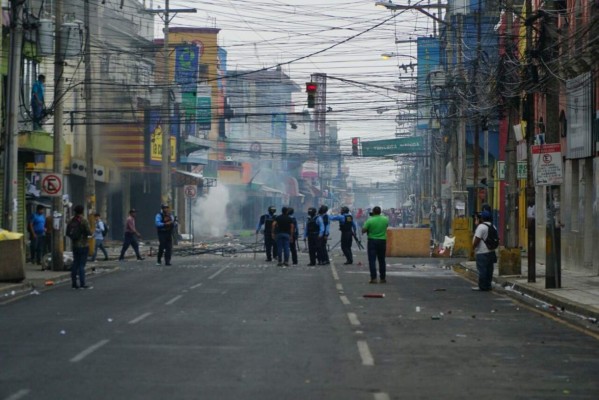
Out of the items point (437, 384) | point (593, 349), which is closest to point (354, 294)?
point (593, 349)

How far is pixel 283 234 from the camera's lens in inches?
1485

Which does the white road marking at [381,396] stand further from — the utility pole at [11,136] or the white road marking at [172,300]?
the utility pole at [11,136]

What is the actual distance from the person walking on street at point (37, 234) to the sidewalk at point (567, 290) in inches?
548

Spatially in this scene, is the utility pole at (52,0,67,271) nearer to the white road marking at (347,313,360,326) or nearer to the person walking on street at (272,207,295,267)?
the person walking on street at (272,207,295,267)

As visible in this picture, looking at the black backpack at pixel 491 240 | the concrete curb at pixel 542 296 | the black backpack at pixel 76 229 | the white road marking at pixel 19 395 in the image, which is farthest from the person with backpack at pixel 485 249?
the white road marking at pixel 19 395

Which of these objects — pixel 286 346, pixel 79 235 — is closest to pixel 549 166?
pixel 79 235

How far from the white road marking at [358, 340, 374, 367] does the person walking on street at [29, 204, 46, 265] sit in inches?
965

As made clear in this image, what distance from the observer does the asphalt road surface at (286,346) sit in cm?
1126

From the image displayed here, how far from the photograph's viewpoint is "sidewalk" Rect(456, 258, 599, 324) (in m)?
21.0

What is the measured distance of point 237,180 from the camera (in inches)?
4222

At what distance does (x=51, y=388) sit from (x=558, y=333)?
8.54 meters

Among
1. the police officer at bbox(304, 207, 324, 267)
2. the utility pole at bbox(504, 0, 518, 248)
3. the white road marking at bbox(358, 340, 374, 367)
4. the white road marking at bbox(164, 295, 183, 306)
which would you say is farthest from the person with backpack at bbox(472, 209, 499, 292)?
the police officer at bbox(304, 207, 324, 267)

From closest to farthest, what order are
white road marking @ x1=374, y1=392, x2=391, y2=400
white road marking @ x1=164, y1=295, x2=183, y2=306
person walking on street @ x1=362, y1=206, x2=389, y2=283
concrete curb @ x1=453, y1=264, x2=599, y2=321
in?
1. white road marking @ x1=374, y1=392, x2=391, y2=400
2. concrete curb @ x1=453, y1=264, x2=599, y2=321
3. white road marking @ x1=164, y1=295, x2=183, y2=306
4. person walking on street @ x1=362, y1=206, x2=389, y2=283

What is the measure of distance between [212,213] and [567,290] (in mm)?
67719
